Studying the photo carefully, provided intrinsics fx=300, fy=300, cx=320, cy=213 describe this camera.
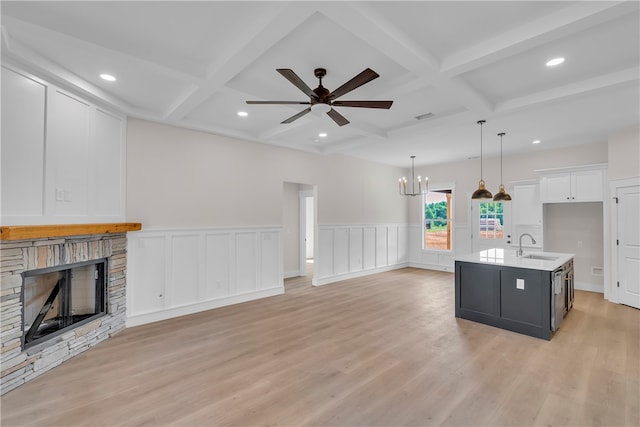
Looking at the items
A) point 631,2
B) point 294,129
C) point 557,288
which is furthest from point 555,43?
point 294,129

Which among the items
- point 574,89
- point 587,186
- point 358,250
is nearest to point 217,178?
point 358,250

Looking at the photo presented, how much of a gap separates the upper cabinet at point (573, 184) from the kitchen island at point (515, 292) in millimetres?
1775

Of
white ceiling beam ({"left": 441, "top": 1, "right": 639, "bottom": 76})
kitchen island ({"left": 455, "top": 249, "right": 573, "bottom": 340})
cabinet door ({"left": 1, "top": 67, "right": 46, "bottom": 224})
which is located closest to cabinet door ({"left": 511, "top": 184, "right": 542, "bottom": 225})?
kitchen island ({"left": 455, "top": 249, "right": 573, "bottom": 340})

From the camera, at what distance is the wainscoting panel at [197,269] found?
4.18m

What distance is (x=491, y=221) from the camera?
710 centimetres

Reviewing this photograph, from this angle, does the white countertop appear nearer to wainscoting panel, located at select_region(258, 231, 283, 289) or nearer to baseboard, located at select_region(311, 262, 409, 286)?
baseboard, located at select_region(311, 262, 409, 286)

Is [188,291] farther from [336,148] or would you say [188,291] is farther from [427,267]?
[427,267]

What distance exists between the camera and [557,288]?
3.80 metres

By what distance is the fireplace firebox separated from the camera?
9.73ft

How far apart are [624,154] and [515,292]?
325cm

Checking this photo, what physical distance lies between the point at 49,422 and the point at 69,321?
4.84ft

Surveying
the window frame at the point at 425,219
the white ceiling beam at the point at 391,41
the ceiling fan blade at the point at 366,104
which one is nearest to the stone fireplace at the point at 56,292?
the ceiling fan blade at the point at 366,104

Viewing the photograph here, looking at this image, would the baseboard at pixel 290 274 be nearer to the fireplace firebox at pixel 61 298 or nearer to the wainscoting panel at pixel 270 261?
the wainscoting panel at pixel 270 261

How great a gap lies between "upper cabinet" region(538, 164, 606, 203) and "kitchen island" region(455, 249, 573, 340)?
1.77m
